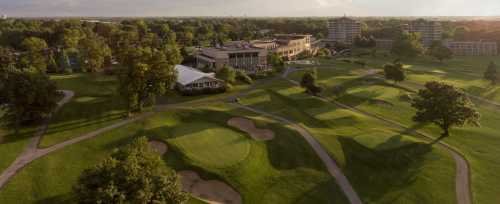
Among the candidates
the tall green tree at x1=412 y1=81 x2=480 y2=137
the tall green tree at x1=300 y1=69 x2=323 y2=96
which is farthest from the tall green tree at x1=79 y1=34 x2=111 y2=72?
the tall green tree at x1=412 y1=81 x2=480 y2=137

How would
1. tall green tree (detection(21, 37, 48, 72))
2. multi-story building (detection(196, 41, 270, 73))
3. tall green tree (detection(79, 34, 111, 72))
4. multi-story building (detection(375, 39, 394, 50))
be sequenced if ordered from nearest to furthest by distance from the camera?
tall green tree (detection(21, 37, 48, 72)), tall green tree (detection(79, 34, 111, 72)), multi-story building (detection(196, 41, 270, 73)), multi-story building (detection(375, 39, 394, 50))

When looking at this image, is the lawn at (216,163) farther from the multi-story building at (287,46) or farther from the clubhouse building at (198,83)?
the multi-story building at (287,46)

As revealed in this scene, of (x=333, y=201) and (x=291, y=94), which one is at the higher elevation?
(x=291, y=94)

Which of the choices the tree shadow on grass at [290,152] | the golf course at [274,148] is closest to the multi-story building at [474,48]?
the golf course at [274,148]

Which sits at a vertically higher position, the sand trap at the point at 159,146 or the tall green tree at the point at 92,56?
the tall green tree at the point at 92,56

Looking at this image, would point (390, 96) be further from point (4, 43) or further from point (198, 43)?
point (4, 43)

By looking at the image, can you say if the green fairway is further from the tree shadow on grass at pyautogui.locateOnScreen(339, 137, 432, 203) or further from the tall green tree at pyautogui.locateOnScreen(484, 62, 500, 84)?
the tall green tree at pyautogui.locateOnScreen(484, 62, 500, 84)

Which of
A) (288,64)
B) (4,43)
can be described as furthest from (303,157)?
(4,43)
